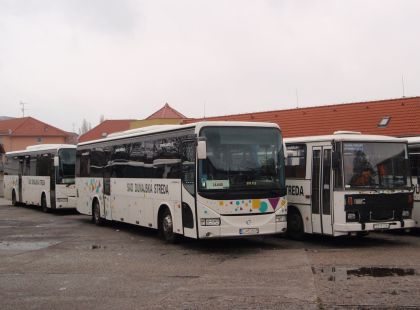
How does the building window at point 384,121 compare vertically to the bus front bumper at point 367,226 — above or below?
above

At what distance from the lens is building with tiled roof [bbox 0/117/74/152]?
10250cm

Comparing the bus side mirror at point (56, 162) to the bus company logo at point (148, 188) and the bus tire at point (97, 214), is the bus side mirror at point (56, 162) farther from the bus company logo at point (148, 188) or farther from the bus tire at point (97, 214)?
the bus company logo at point (148, 188)

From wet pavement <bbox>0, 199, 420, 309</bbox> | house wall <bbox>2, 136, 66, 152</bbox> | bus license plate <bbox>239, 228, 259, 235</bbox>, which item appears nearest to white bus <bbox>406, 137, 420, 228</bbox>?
wet pavement <bbox>0, 199, 420, 309</bbox>

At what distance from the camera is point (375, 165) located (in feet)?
47.7

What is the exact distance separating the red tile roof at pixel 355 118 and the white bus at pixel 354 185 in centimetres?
2051

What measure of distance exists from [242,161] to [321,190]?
2.18 meters

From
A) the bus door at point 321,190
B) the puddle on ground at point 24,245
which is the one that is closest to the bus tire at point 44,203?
the puddle on ground at point 24,245

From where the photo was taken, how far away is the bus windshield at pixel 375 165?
46.8 ft

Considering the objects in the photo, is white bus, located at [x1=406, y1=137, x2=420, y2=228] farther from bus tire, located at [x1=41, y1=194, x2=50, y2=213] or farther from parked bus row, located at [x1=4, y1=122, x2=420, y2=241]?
bus tire, located at [x1=41, y1=194, x2=50, y2=213]

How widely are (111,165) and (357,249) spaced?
8.44 meters

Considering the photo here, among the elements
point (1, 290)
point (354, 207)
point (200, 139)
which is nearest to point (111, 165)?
point (200, 139)

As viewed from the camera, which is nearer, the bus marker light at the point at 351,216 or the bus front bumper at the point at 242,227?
the bus front bumper at the point at 242,227

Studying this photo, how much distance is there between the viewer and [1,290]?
981cm

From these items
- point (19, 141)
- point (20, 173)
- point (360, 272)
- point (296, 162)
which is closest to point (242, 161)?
point (296, 162)
